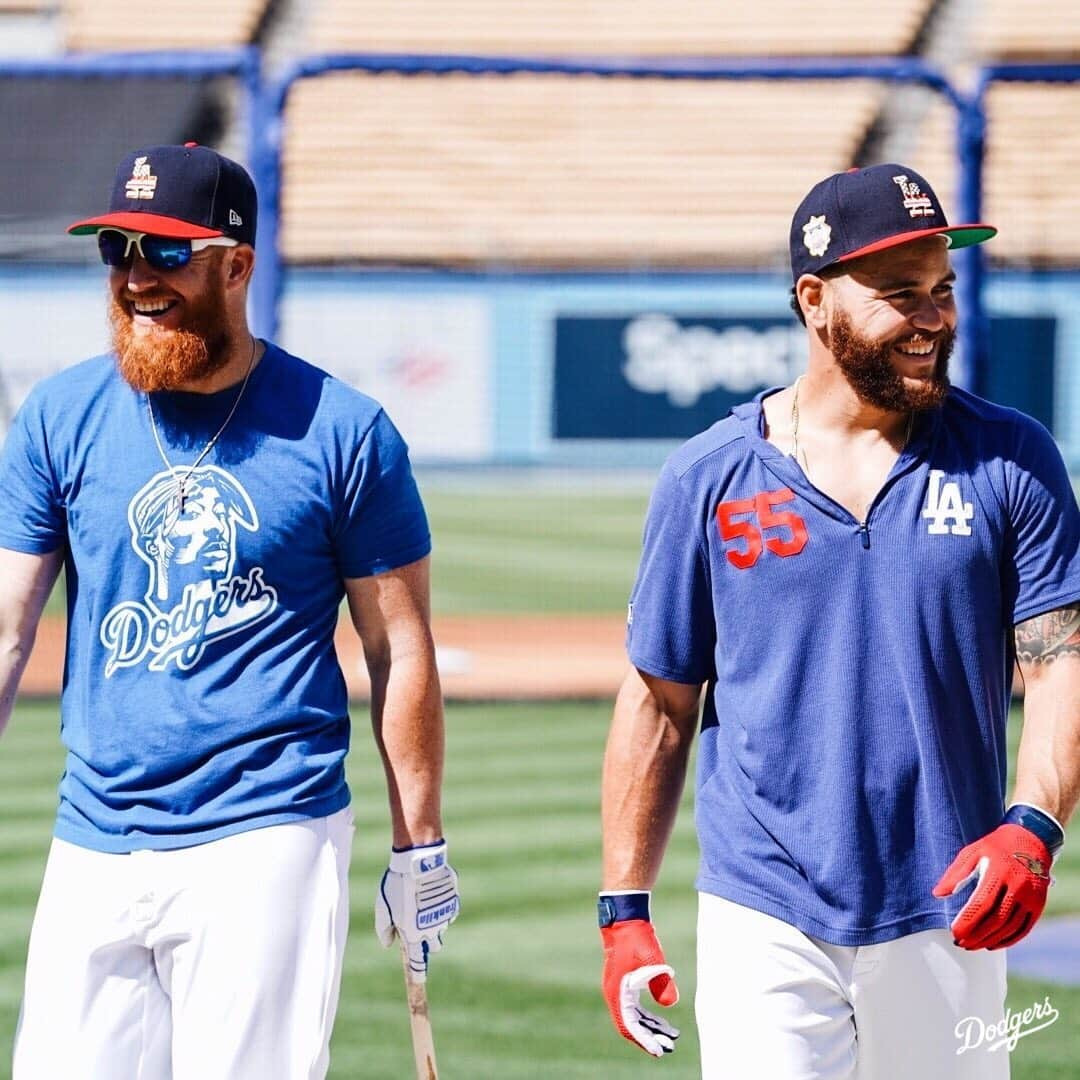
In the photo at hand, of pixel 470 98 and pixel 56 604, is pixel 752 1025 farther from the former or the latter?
pixel 470 98

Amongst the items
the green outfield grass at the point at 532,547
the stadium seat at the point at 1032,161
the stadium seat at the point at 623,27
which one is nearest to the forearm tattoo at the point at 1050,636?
the green outfield grass at the point at 532,547

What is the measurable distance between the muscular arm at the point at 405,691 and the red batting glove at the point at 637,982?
426 millimetres

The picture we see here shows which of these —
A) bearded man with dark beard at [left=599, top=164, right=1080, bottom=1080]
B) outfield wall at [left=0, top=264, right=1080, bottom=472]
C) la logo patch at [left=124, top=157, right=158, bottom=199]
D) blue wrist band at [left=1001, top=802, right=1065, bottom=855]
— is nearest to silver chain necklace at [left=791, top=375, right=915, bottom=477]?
bearded man with dark beard at [left=599, top=164, right=1080, bottom=1080]

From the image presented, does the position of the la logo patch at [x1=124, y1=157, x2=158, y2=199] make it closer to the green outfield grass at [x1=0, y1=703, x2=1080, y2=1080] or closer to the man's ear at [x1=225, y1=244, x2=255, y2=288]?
the man's ear at [x1=225, y1=244, x2=255, y2=288]

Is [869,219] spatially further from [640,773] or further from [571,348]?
[571,348]

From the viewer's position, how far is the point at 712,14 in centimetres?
2898

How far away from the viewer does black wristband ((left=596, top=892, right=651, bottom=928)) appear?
3795 millimetres

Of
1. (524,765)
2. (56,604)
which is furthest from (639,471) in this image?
(524,765)

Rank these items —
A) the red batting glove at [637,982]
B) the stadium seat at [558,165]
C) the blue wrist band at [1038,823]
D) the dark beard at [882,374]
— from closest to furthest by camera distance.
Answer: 1. the blue wrist band at [1038,823]
2. the dark beard at [882,374]
3. the red batting glove at [637,982]
4. the stadium seat at [558,165]

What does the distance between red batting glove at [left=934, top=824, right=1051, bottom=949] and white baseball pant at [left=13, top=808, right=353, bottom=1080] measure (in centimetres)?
113

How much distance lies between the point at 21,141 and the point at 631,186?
774 cm

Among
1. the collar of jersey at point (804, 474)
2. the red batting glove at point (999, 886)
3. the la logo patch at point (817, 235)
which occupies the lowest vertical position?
the red batting glove at point (999, 886)

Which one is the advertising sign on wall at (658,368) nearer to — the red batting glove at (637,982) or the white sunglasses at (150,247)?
the white sunglasses at (150,247)

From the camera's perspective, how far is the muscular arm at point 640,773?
12.5 feet
